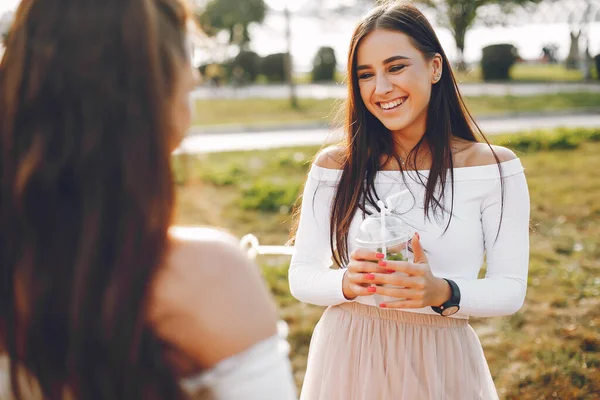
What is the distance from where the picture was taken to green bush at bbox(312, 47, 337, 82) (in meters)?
23.1

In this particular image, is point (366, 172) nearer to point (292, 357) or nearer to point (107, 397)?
point (107, 397)

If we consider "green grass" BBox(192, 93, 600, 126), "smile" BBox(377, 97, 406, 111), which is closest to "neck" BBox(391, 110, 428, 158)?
"smile" BBox(377, 97, 406, 111)

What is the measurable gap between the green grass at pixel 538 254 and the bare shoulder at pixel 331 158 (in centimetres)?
22

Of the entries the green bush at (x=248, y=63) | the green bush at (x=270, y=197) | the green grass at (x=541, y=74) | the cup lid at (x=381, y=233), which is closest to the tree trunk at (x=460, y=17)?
the green grass at (x=541, y=74)

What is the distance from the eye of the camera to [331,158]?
2312 millimetres

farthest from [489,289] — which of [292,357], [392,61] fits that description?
[292,357]

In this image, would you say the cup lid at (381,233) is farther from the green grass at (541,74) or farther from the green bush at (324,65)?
the green bush at (324,65)

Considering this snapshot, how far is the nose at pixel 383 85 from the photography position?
7.19 ft

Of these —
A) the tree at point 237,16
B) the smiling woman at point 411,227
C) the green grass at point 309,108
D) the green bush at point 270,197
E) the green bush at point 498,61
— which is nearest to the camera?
the smiling woman at point 411,227

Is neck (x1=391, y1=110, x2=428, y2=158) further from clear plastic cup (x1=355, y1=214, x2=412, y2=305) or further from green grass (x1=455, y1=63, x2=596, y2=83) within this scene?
green grass (x1=455, y1=63, x2=596, y2=83)

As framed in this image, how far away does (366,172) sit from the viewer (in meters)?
2.24

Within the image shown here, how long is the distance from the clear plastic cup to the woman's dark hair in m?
0.90

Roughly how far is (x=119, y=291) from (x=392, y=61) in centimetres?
152

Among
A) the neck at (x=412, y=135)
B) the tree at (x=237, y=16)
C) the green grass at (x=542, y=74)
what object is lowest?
the neck at (x=412, y=135)
